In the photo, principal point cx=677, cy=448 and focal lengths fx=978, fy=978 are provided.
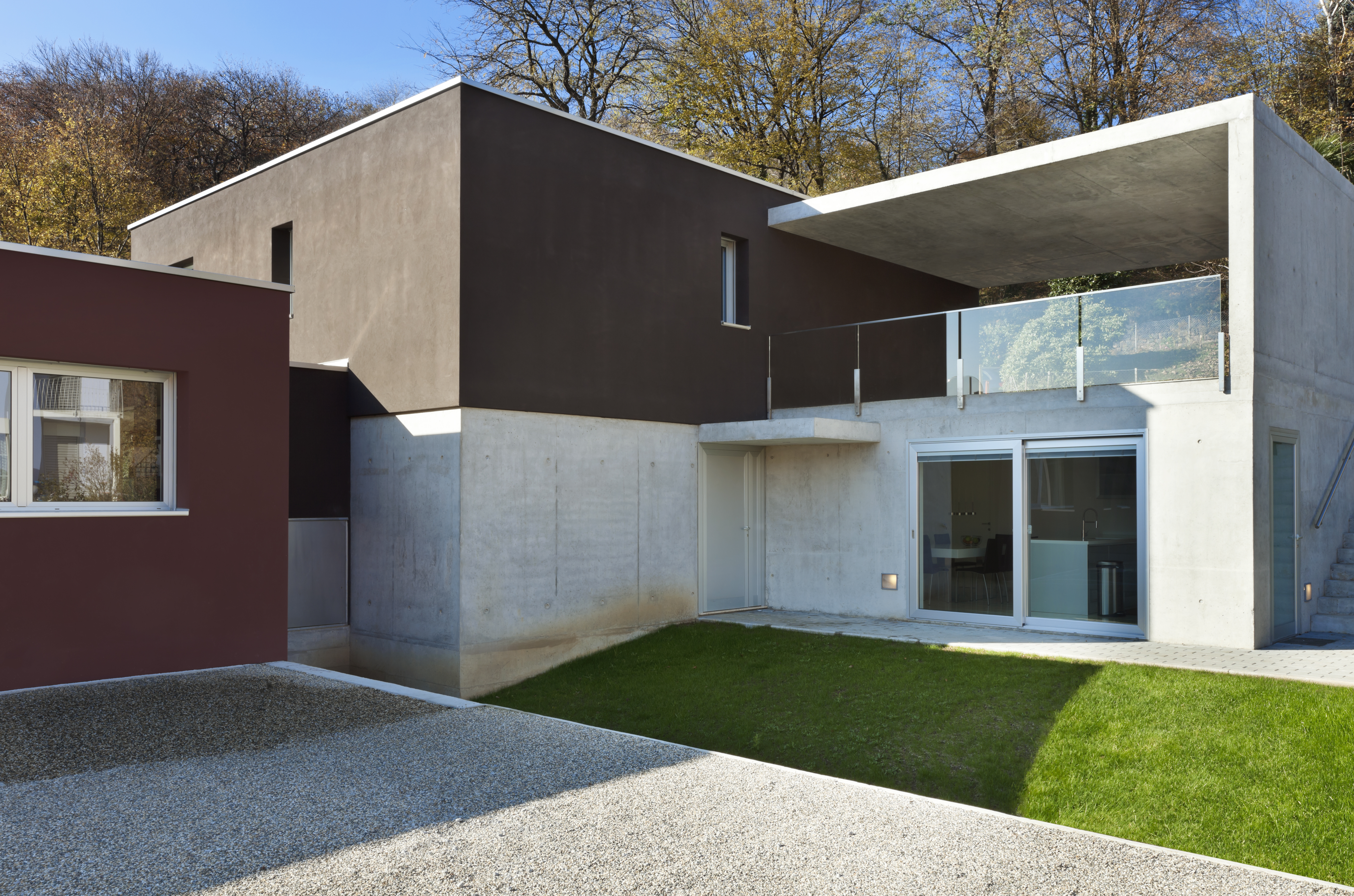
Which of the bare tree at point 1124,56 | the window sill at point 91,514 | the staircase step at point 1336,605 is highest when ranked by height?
the bare tree at point 1124,56

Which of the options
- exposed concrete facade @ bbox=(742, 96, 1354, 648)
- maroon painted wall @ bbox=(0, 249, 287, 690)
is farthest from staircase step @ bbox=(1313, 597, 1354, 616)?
maroon painted wall @ bbox=(0, 249, 287, 690)

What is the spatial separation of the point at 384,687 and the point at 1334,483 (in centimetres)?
971

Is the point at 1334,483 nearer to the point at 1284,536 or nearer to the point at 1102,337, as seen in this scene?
the point at 1284,536

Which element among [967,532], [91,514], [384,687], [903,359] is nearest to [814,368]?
[903,359]

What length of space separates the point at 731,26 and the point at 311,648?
1741 cm

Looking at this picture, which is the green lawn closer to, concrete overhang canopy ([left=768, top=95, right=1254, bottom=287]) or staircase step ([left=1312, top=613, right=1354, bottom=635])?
staircase step ([left=1312, top=613, right=1354, bottom=635])

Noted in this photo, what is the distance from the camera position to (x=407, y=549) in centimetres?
988

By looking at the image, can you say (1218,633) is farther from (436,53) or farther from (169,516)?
(436,53)

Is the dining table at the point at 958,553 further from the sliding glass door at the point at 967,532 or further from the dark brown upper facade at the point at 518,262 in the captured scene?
the dark brown upper facade at the point at 518,262

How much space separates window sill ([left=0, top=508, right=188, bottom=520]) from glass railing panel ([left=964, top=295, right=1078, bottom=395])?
24.9 feet

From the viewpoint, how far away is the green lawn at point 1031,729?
519 centimetres

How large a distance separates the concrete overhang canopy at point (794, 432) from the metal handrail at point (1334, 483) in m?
→ 4.46

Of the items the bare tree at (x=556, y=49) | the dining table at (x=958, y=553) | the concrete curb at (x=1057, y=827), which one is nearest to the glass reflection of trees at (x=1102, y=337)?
the dining table at (x=958, y=553)

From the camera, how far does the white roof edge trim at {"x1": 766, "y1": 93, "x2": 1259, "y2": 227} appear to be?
8.99m
